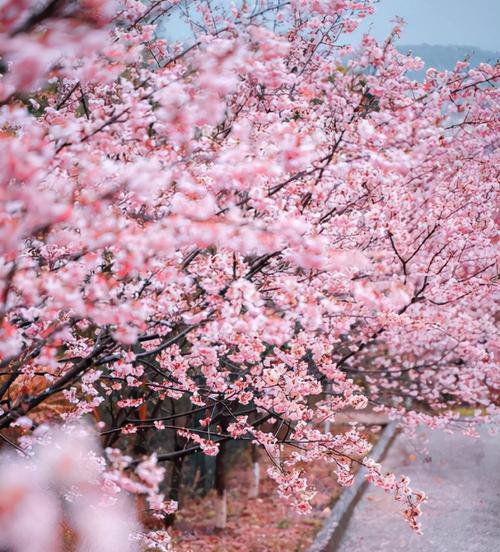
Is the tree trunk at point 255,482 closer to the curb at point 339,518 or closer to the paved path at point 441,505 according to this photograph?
the curb at point 339,518

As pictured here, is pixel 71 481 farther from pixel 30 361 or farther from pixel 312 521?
pixel 312 521

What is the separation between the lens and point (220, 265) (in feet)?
13.5

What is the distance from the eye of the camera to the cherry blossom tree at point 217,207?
2652 millimetres

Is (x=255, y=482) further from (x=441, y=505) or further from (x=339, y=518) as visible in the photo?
(x=441, y=505)

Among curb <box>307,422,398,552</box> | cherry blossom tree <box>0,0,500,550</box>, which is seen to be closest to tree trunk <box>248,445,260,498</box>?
curb <box>307,422,398,552</box>

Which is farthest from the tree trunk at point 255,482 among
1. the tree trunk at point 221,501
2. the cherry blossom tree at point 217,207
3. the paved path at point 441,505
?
the cherry blossom tree at point 217,207

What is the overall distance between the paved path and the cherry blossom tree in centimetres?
344

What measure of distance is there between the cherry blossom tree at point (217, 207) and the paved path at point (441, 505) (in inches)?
135

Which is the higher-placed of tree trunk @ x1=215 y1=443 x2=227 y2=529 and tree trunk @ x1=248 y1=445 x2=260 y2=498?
tree trunk @ x1=248 y1=445 x2=260 y2=498

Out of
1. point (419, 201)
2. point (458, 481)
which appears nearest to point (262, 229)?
point (419, 201)

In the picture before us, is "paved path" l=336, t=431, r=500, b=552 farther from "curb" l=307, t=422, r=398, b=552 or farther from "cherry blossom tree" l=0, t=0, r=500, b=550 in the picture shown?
"cherry blossom tree" l=0, t=0, r=500, b=550

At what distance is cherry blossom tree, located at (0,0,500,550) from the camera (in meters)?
2.65

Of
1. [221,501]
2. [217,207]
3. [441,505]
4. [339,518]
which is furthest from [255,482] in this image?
[217,207]

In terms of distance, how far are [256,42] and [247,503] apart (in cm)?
893
